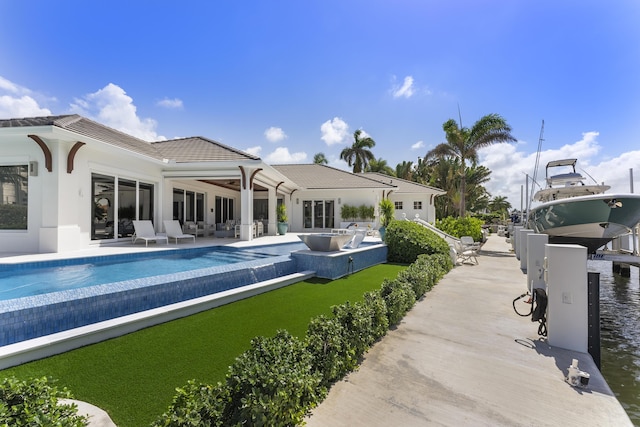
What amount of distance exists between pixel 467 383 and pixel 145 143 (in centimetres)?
1756

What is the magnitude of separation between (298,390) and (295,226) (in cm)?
2048

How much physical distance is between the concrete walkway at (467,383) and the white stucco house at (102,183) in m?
10.5

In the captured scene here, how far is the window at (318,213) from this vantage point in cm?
2245

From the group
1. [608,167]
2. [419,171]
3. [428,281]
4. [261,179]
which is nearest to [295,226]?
[261,179]

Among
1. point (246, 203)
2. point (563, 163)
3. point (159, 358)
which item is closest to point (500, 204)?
point (563, 163)

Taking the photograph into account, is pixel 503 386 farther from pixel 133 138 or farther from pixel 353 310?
pixel 133 138

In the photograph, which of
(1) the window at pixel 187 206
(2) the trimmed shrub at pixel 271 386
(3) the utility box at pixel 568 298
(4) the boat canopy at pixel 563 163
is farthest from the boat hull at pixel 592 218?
(1) the window at pixel 187 206

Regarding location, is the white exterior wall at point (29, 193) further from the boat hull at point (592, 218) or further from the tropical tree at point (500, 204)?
the tropical tree at point (500, 204)

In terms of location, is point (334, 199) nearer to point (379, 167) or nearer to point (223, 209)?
point (223, 209)

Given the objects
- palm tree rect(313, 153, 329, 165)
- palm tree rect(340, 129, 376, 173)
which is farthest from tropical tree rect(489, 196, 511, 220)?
Answer: palm tree rect(313, 153, 329, 165)

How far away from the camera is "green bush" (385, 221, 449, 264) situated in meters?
11.3

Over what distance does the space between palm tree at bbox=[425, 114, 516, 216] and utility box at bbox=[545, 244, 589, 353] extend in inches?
753

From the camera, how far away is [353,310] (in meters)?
4.18

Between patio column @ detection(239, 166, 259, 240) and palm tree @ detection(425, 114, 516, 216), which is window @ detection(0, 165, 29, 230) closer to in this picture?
patio column @ detection(239, 166, 259, 240)
